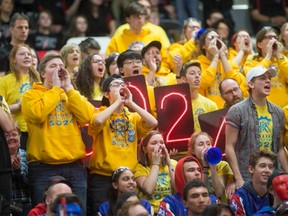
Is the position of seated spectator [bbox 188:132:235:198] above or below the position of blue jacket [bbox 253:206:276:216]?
above

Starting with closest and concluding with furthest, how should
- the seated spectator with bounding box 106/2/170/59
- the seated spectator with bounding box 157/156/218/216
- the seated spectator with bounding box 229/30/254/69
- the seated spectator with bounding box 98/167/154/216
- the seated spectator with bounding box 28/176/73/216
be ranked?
the seated spectator with bounding box 28/176/73/216, the seated spectator with bounding box 98/167/154/216, the seated spectator with bounding box 157/156/218/216, the seated spectator with bounding box 229/30/254/69, the seated spectator with bounding box 106/2/170/59

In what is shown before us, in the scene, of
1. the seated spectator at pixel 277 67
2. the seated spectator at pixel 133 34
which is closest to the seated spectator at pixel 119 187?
the seated spectator at pixel 277 67

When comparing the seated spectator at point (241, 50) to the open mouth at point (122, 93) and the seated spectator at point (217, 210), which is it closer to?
the open mouth at point (122, 93)

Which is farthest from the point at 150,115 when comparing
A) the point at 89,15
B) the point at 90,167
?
the point at 89,15

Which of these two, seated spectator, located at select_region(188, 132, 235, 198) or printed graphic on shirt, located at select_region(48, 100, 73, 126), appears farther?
seated spectator, located at select_region(188, 132, 235, 198)

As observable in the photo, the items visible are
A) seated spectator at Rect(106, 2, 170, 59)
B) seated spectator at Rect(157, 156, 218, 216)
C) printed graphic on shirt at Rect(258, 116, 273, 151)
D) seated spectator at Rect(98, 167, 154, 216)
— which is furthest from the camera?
seated spectator at Rect(106, 2, 170, 59)

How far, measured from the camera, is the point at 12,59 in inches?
571

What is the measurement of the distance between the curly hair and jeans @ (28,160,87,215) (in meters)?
1.52

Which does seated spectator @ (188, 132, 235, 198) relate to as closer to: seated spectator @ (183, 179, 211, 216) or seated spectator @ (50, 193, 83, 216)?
seated spectator @ (183, 179, 211, 216)

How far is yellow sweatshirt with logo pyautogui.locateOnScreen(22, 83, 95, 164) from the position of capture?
13008 millimetres

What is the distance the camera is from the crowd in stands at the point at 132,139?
496 inches

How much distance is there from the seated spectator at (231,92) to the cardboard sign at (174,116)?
2.04 feet

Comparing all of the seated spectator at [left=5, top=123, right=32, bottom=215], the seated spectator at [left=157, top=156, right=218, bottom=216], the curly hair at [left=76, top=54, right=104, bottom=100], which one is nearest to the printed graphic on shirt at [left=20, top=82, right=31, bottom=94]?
the curly hair at [left=76, top=54, right=104, bottom=100]

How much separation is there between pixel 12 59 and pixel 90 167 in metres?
1.75
